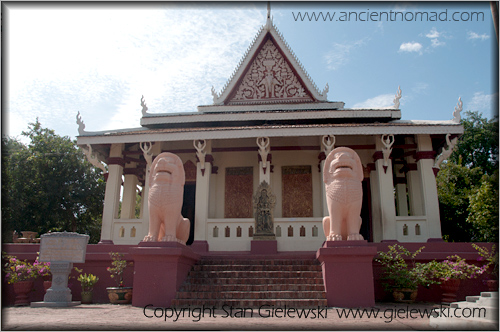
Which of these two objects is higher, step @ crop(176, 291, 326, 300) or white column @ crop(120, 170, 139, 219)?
white column @ crop(120, 170, 139, 219)

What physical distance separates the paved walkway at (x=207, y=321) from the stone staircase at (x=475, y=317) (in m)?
0.25

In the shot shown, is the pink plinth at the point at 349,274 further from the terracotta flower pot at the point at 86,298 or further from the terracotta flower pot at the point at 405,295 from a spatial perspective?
the terracotta flower pot at the point at 86,298

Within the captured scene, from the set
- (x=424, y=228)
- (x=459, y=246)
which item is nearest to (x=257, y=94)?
(x=424, y=228)

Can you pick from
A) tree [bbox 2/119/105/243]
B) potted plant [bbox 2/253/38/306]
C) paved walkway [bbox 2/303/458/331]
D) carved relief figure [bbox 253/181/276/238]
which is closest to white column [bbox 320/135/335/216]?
carved relief figure [bbox 253/181/276/238]

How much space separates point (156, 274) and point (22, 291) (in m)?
2.77

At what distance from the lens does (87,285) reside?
7.32 meters

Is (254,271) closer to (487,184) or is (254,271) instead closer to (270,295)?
(270,295)

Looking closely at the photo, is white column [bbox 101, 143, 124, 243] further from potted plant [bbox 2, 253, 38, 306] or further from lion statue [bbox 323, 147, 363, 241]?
lion statue [bbox 323, 147, 363, 241]

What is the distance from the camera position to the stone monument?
6505 mm

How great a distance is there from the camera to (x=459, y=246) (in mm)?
8242

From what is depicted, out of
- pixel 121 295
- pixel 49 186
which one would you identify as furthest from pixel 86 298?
pixel 49 186

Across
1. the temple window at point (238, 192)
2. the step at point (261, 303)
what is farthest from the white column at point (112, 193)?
the step at point (261, 303)

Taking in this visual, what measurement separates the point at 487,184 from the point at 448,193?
379 centimetres

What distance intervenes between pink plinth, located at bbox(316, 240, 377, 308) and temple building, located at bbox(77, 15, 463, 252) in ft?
10.3
